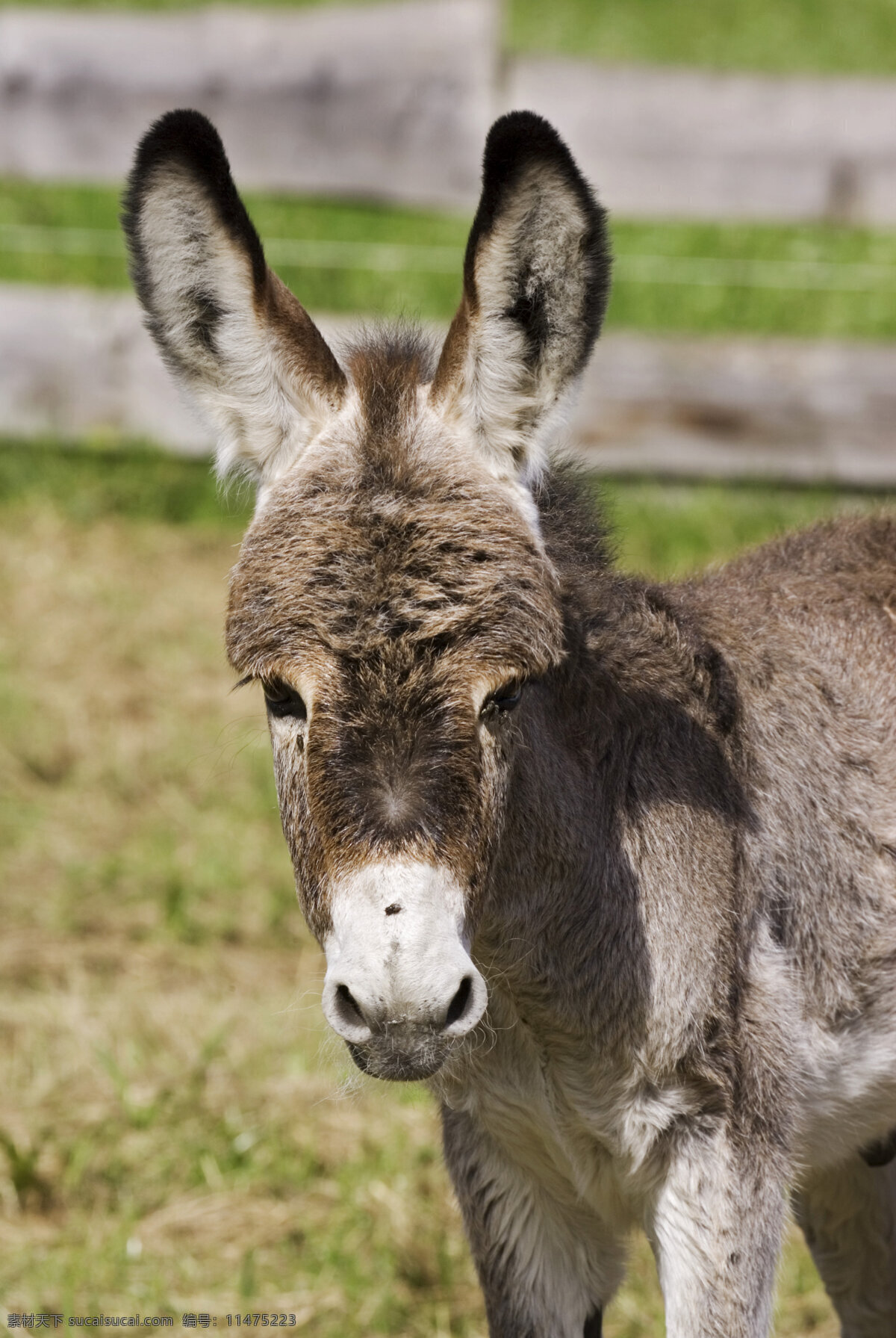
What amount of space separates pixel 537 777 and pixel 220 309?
1185mm

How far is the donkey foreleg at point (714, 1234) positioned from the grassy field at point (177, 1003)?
0.70 meters

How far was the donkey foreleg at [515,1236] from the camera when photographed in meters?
3.40

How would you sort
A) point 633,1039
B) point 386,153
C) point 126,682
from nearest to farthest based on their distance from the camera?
point 633,1039, point 126,682, point 386,153

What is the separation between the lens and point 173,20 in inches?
417

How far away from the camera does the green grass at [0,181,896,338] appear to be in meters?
10.6

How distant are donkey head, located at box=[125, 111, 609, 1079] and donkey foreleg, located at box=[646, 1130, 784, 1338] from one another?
82cm

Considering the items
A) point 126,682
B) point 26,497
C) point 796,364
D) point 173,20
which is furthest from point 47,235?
point 796,364

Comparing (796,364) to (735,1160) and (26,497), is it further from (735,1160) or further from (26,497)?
(735,1160)

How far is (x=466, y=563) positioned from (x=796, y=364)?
6352mm

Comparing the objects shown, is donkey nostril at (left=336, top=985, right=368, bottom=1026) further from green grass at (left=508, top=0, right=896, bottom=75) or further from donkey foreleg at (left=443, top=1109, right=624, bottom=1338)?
green grass at (left=508, top=0, right=896, bottom=75)

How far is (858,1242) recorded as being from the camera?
4391 mm

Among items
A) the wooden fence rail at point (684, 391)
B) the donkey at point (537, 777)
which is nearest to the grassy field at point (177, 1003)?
the wooden fence rail at point (684, 391)

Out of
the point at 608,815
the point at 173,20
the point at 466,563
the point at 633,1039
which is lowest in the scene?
the point at 633,1039

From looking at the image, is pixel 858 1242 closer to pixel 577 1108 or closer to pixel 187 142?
pixel 577 1108
